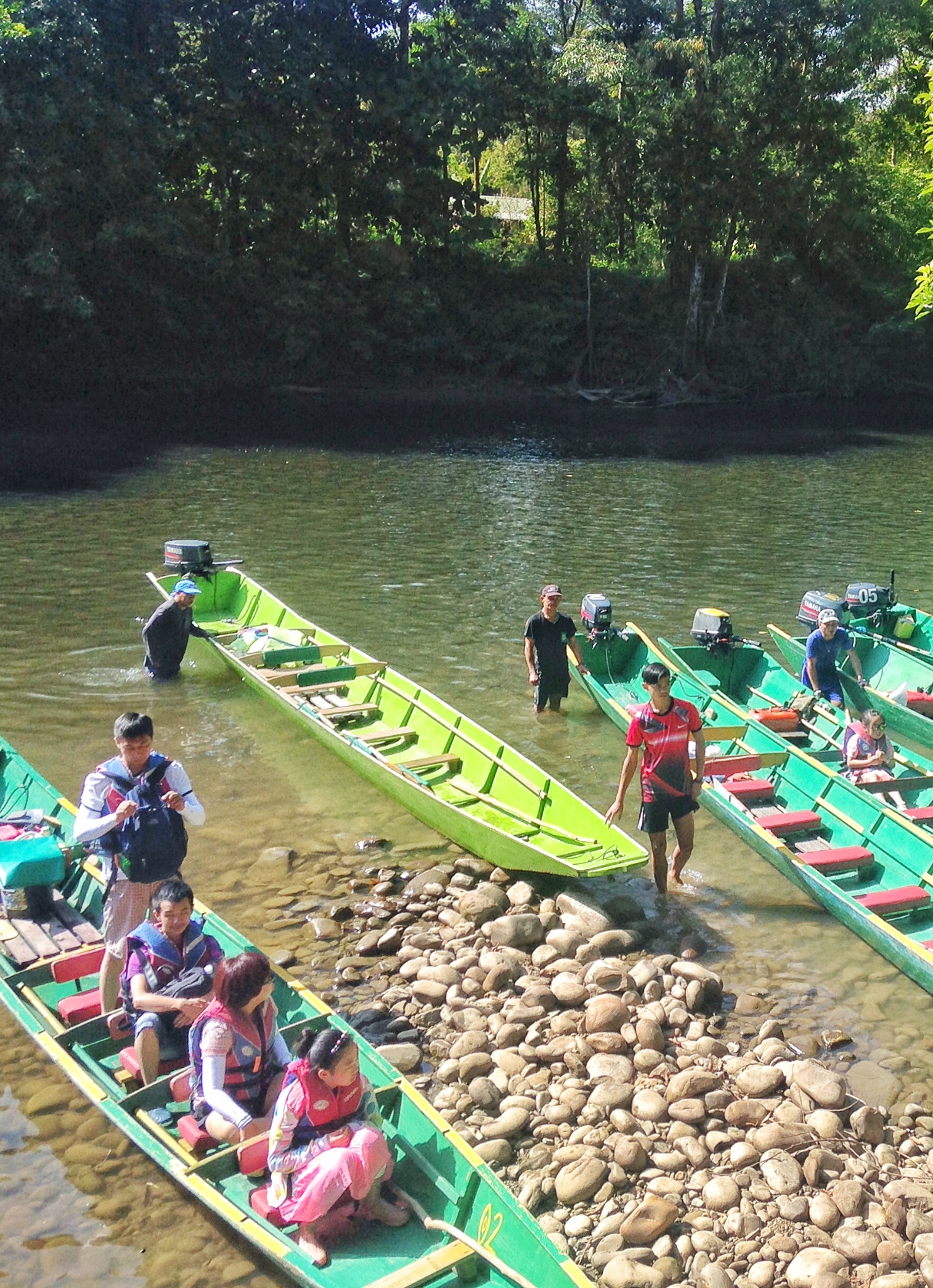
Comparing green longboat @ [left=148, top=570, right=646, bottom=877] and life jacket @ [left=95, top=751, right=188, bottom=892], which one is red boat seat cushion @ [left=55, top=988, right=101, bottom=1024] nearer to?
life jacket @ [left=95, top=751, right=188, bottom=892]

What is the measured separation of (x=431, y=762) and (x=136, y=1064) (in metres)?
5.82

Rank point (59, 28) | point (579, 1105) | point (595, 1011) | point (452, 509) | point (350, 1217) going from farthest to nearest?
point (59, 28) → point (452, 509) → point (595, 1011) → point (579, 1105) → point (350, 1217)

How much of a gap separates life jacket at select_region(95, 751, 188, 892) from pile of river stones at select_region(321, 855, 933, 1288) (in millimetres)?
2209

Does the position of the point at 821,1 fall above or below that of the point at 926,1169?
above

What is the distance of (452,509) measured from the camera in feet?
→ 91.9

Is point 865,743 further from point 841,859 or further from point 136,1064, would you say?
point 136,1064

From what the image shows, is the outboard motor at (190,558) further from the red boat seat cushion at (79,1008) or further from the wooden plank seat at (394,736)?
the red boat seat cushion at (79,1008)

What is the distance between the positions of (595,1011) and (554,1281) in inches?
114

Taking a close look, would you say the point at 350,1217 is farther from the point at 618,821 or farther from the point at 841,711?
the point at 841,711

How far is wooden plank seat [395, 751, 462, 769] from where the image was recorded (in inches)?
515

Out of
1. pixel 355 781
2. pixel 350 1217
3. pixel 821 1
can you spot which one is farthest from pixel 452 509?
pixel 821 1

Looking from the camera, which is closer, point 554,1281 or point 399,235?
point 554,1281

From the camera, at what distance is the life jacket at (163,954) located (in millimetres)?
7703

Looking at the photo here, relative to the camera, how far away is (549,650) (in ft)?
49.4
